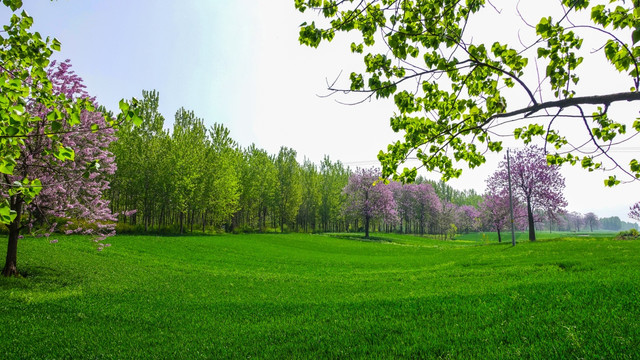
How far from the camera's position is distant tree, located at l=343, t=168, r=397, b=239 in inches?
2018

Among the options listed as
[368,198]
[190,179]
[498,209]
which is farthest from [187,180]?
[498,209]

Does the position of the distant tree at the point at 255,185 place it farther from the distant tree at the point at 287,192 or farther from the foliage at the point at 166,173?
the foliage at the point at 166,173

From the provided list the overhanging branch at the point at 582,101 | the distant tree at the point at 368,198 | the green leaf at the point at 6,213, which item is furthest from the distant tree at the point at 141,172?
the overhanging branch at the point at 582,101

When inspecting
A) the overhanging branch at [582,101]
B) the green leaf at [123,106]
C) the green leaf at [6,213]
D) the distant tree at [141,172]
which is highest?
the distant tree at [141,172]

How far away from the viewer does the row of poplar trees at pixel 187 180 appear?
35.3m

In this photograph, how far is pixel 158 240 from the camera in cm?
2580

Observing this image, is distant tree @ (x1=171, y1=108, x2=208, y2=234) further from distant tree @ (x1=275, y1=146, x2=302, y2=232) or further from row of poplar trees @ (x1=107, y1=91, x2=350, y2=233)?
distant tree @ (x1=275, y1=146, x2=302, y2=232)

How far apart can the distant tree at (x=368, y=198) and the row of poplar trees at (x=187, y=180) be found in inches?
412

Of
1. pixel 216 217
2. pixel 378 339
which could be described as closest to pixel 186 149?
pixel 216 217

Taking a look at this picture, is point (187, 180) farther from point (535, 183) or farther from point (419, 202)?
point (419, 202)

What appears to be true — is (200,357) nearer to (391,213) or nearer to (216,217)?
(216,217)

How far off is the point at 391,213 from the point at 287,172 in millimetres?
20386

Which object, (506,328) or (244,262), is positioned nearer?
(506,328)

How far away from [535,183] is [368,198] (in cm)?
2392
